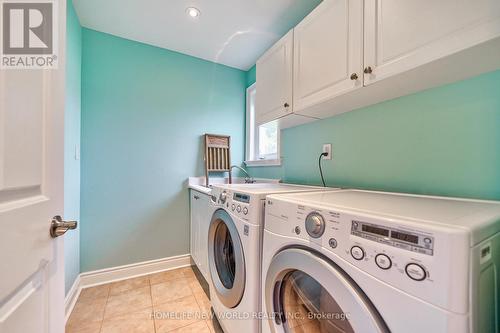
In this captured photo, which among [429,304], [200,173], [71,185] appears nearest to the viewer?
[429,304]

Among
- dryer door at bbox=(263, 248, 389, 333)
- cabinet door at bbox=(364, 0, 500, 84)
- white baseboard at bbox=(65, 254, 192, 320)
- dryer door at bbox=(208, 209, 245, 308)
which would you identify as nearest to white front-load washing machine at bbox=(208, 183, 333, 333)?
dryer door at bbox=(208, 209, 245, 308)

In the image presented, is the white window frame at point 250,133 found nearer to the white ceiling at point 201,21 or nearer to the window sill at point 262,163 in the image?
the window sill at point 262,163

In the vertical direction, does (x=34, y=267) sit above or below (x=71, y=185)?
below

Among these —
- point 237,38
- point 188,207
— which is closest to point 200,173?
point 188,207

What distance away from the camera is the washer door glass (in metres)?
0.64

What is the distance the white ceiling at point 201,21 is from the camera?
1587 mm

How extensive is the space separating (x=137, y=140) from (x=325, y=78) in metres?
1.82

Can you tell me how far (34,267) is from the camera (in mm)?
504

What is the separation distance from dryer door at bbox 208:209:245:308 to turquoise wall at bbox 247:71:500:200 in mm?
841

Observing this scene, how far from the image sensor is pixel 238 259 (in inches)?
39.4

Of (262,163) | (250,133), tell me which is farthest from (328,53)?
(250,133)

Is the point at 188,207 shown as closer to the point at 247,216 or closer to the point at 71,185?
the point at 71,185

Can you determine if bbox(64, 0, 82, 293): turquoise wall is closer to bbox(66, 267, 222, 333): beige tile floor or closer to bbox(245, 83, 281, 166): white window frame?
bbox(66, 267, 222, 333): beige tile floor

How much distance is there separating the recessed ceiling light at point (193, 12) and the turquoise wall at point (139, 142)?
0.62m
